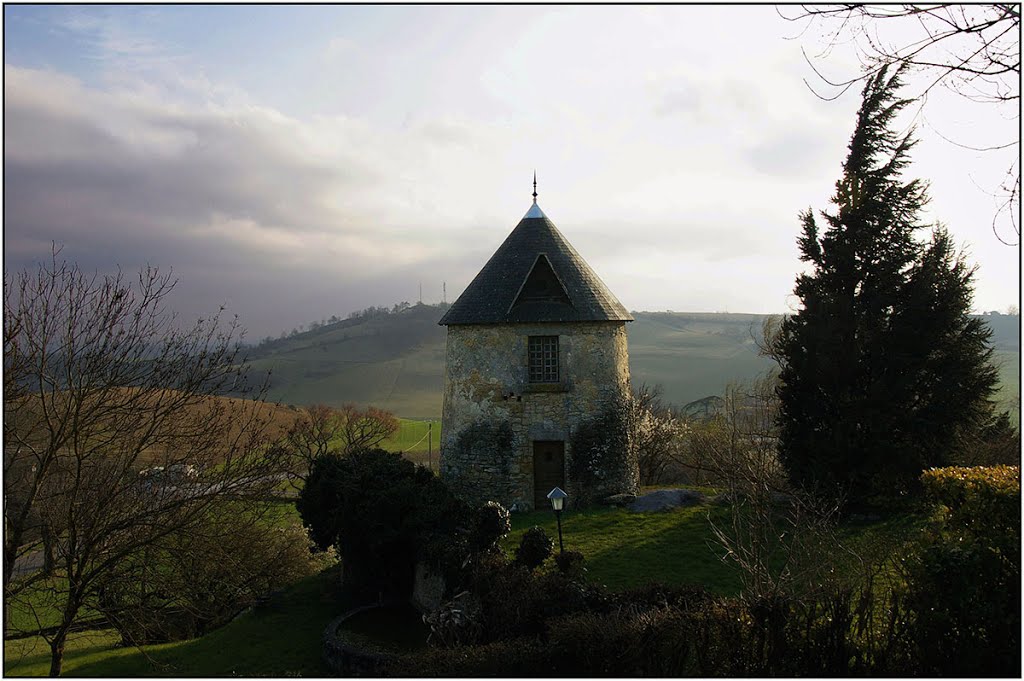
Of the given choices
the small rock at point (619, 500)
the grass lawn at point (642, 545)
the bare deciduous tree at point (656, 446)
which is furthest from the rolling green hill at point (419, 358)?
the grass lawn at point (642, 545)

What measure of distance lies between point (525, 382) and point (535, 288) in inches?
119

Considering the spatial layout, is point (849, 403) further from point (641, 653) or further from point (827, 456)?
point (641, 653)

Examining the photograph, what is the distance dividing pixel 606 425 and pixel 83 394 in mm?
Answer: 13718

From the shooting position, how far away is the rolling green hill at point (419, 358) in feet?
210

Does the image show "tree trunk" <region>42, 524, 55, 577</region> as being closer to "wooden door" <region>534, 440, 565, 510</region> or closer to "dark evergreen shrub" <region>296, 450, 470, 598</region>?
"dark evergreen shrub" <region>296, 450, 470, 598</region>

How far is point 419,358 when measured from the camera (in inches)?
3127

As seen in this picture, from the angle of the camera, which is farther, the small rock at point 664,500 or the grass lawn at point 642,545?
the small rock at point 664,500

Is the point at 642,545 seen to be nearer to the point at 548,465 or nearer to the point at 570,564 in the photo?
the point at 570,564

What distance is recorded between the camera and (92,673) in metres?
14.0

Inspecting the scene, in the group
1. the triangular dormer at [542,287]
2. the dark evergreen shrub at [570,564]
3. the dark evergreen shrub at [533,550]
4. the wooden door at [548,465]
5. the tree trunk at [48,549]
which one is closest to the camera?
the tree trunk at [48,549]

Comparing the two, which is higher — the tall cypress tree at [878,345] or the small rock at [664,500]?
the tall cypress tree at [878,345]

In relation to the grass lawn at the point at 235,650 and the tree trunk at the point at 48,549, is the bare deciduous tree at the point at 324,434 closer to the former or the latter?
the grass lawn at the point at 235,650

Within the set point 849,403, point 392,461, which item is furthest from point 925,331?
point 392,461

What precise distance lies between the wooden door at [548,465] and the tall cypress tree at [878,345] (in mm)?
6246
